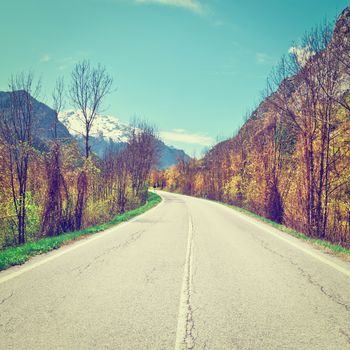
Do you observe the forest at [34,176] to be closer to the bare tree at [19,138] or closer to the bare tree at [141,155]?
the bare tree at [19,138]

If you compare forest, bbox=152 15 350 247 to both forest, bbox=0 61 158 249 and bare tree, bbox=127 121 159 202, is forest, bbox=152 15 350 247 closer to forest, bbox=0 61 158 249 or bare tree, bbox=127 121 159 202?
forest, bbox=0 61 158 249

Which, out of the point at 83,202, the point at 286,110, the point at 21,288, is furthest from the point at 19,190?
the point at 286,110

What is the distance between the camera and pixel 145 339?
10.6 feet

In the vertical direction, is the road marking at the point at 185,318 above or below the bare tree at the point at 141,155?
below

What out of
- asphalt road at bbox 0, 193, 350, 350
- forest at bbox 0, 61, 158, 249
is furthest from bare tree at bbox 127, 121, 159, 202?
asphalt road at bbox 0, 193, 350, 350

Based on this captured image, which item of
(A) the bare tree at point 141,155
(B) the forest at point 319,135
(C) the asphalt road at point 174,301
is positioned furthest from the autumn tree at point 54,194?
(A) the bare tree at point 141,155

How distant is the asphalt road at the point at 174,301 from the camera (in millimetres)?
3266

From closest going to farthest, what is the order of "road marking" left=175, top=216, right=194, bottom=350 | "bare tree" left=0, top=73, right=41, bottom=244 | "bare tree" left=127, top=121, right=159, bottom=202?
"road marking" left=175, top=216, right=194, bottom=350 → "bare tree" left=0, top=73, right=41, bottom=244 → "bare tree" left=127, top=121, right=159, bottom=202

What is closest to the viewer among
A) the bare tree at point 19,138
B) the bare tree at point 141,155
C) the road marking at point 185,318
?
the road marking at point 185,318

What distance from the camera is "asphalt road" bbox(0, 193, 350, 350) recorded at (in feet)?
10.7

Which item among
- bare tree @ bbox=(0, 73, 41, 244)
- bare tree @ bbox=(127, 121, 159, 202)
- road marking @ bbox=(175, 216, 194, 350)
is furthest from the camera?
bare tree @ bbox=(127, 121, 159, 202)

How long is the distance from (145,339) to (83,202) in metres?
11.7

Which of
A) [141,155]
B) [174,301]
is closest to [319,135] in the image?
[174,301]

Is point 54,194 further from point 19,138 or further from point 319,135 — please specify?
point 319,135
